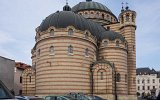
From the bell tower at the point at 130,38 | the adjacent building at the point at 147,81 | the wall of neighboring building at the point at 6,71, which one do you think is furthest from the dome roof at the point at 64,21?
the adjacent building at the point at 147,81

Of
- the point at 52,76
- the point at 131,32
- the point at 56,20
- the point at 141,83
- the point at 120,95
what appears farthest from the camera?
the point at 141,83

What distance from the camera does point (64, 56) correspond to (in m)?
39.5

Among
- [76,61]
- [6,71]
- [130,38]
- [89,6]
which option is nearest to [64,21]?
[76,61]

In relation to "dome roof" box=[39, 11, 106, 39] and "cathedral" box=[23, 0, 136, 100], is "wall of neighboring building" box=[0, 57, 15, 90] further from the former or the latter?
"dome roof" box=[39, 11, 106, 39]

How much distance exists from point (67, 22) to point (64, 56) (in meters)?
5.04

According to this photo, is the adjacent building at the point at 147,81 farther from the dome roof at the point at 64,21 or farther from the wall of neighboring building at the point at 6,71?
the dome roof at the point at 64,21

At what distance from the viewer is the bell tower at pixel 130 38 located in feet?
165

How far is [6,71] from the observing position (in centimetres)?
4688

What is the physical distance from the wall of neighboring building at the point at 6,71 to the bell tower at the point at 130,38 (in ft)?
63.8

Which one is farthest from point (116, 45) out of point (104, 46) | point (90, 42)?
point (90, 42)

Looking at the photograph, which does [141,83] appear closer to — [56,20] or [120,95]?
[120,95]

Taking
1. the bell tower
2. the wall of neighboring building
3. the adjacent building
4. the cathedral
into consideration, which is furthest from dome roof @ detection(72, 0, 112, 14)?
the adjacent building

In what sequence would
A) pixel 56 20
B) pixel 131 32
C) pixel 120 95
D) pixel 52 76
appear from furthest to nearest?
pixel 131 32, pixel 120 95, pixel 56 20, pixel 52 76

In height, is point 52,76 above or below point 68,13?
below
